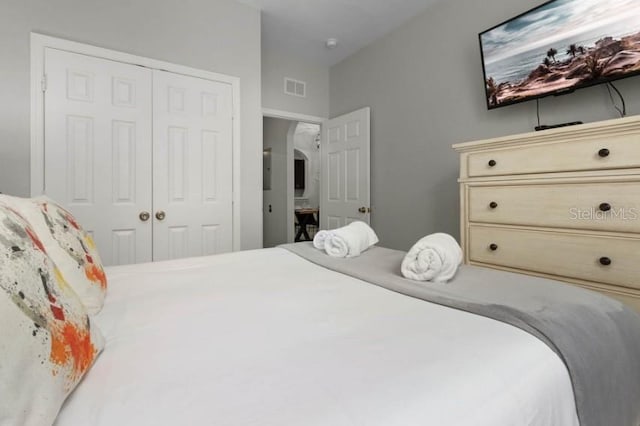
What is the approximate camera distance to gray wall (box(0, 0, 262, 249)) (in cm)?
203

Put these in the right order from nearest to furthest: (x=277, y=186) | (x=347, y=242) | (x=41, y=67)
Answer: (x=347, y=242) < (x=41, y=67) < (x=277, y=186)

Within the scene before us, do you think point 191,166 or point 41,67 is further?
point 191,166

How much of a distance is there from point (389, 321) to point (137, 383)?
1.88 ft

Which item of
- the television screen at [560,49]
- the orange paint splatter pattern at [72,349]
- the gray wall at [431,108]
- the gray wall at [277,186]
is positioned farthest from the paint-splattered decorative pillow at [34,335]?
the gray wall at [277,186]

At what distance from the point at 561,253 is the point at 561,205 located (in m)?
0.26

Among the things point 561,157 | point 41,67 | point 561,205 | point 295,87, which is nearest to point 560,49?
point 561,157

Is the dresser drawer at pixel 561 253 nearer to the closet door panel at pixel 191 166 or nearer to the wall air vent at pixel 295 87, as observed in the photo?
the closet door panel at pixel 191 166

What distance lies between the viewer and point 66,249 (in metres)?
0.92

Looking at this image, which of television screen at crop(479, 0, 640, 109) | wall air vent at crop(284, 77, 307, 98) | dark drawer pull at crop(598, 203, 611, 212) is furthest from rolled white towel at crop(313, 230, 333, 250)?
wall air vent at crop(284, 77, 307, 98)

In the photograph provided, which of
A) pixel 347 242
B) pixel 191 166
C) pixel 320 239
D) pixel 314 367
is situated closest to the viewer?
pixel 314 367

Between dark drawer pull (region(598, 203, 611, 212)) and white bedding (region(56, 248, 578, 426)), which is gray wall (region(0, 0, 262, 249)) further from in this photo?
dark drawer pull (region(598, 203, 611, 212))

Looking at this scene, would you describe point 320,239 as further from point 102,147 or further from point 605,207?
point 102,147

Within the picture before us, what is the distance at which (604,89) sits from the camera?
1.95 meters

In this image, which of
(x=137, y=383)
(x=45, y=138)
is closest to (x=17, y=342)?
(x=137, y=383)
